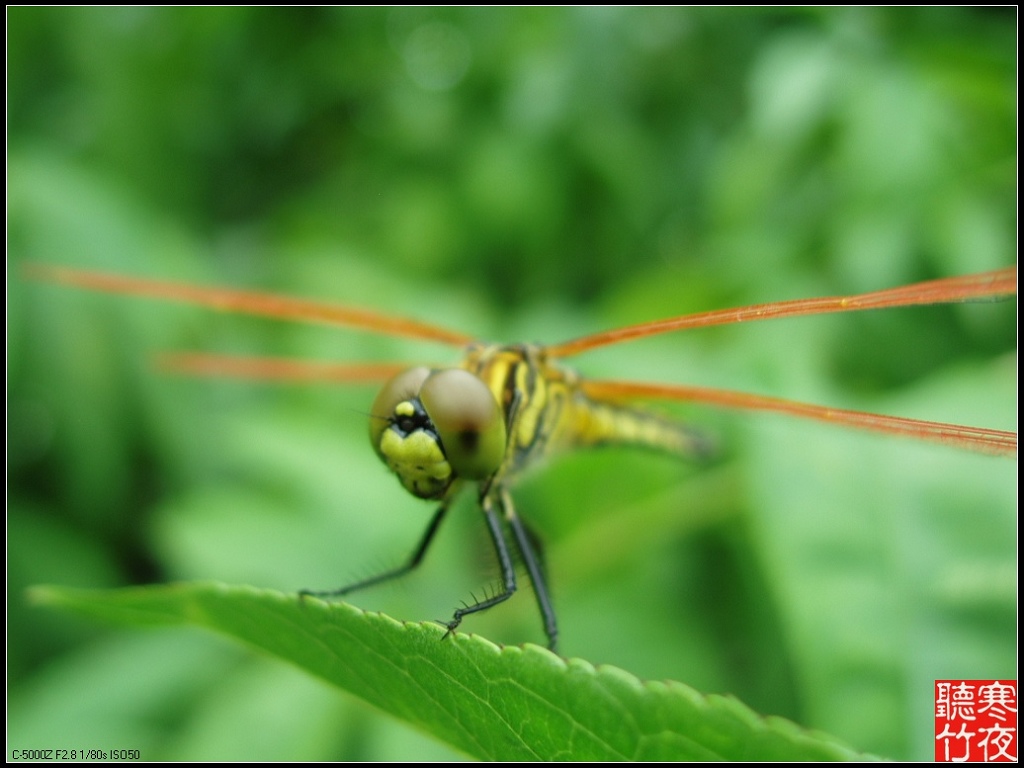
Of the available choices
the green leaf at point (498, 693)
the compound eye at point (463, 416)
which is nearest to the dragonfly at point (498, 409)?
the compound eye at point (463, 416)

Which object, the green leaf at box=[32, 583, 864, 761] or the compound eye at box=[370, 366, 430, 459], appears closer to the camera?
the green leaf at box=[32, 583, 864, 761]

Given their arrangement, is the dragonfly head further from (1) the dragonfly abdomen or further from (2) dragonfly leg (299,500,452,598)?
(1) the dragonfly abdomen

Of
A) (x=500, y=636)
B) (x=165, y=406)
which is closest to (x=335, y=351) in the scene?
(x=165, y=406)

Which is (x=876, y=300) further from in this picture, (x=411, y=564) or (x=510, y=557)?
(x=411, y=564)

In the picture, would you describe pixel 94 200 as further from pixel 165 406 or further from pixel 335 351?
pixel 335 351

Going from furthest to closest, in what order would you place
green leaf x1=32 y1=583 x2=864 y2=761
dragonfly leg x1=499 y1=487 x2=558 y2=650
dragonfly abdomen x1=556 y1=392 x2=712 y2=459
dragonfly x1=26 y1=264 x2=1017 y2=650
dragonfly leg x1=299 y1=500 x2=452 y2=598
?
dragonfly abdomen x1=556 y1=392 x2=712 y2=459 < dragonfly leg x1=299 y1=500 x2=452 y2=598 < dragonfly leg x1=499 y1=487 x2=558 y2=650 < dragonfly x1=26 y1=264 x2=1017 y2=650 < green leaf x1=32 y1=583 x2=864 y2=761

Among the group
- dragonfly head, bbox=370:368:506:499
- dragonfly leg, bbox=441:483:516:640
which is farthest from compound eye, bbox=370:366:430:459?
dragonfly leg, bbox=441:483:516:640

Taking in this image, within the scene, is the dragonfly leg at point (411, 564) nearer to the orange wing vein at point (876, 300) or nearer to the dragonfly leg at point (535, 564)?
the dragonfly leg at point (535, 564)

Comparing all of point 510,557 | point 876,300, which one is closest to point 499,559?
point 510,557
